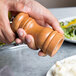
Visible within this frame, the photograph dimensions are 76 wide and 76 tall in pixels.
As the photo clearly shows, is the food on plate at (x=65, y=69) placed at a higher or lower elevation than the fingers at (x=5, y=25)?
lower

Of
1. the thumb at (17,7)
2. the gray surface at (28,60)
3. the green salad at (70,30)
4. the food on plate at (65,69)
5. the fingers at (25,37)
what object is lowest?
the gray surface at (28,60)

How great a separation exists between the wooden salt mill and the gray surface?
16 centimetres

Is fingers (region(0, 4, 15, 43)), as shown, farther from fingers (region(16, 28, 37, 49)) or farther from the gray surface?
the gray surface

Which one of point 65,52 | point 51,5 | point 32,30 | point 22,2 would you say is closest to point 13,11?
point 22,2

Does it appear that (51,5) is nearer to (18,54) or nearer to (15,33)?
(18,54)

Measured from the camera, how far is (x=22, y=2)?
688 millimetres

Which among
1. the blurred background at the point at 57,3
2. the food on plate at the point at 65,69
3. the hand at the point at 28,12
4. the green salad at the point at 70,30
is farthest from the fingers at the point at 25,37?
the blurred background at the point at 57,3

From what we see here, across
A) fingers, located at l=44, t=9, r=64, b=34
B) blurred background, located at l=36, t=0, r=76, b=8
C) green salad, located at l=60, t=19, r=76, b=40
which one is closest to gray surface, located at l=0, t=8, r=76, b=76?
green salad, located at l=60, t=19, r=76, b=40

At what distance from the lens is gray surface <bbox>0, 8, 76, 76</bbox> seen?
2.32 ft

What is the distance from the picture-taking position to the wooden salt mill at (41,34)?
1.80 ft

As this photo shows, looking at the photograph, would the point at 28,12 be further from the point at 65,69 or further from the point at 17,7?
the point at 65,69

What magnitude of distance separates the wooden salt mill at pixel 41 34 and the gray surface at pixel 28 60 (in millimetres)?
158

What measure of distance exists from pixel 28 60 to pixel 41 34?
255 mm

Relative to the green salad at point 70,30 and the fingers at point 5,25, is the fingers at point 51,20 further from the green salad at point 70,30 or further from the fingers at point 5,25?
the green salad at point 70,30
